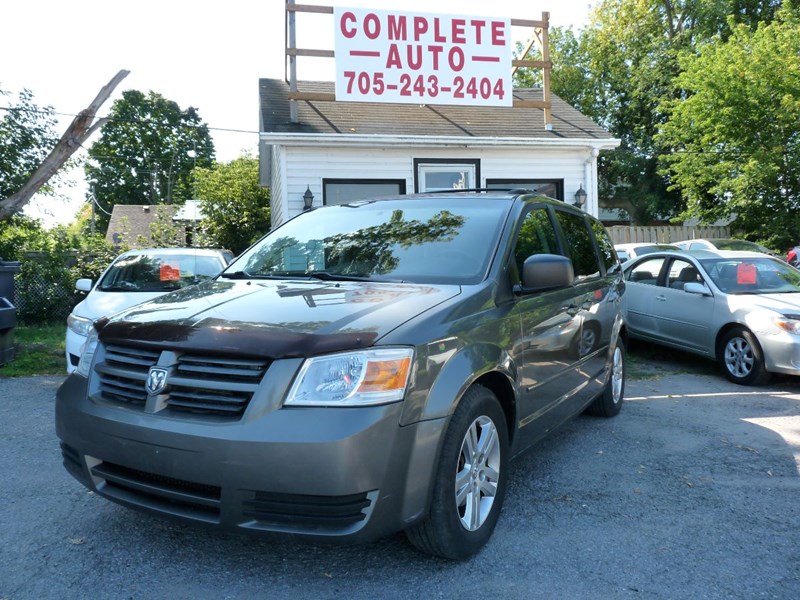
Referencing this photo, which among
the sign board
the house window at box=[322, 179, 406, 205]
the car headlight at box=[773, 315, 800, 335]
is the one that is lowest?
the car headlight at box=[773, 315, 800, 335]

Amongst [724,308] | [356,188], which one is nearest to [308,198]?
[356,188]

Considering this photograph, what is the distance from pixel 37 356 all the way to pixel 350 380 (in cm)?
722

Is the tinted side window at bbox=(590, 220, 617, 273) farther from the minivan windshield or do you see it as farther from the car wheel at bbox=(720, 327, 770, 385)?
the car wheel at bbox=(720, 327, 770, 385)

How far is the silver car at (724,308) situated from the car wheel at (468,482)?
4.40 metres

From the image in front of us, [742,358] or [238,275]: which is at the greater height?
[238,275]

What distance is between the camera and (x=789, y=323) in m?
6.82

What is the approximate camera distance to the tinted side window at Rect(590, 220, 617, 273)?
18.1 ft

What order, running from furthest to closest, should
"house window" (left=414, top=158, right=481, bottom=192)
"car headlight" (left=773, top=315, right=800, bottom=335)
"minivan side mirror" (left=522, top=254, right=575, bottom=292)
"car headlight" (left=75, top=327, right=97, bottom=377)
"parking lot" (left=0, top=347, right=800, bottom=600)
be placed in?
1. "house window" (left=414, top=158, right=481, bottom=192)
2. "car headlight" (left=773, top=315, right=800, bottom=335)
3. "minivan side mirror" (left=522, top=254, right=575, bottom=292)
4. "car headlight" (left=75, top=327, right=97, bottom=377)
5. "parking lot" (left=0, top=347, right=800, bottom=600)

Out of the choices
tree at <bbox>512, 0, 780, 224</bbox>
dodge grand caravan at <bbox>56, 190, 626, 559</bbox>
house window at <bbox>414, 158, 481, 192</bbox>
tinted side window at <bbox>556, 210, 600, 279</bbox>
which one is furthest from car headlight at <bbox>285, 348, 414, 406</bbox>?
tree at <bbox>512, 0, 780, 224</bbox>

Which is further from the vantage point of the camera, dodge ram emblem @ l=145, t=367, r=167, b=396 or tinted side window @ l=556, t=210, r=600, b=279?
tinted side window @ l=556, t=210, r=600, b=279

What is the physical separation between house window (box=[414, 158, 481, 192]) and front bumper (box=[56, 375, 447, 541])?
384 inches

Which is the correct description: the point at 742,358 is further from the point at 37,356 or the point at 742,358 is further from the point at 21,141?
the point at 21,141

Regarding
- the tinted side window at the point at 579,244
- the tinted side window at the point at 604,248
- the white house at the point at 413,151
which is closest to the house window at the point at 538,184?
the white house at the point at 413,151

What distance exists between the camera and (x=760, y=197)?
825 inches
